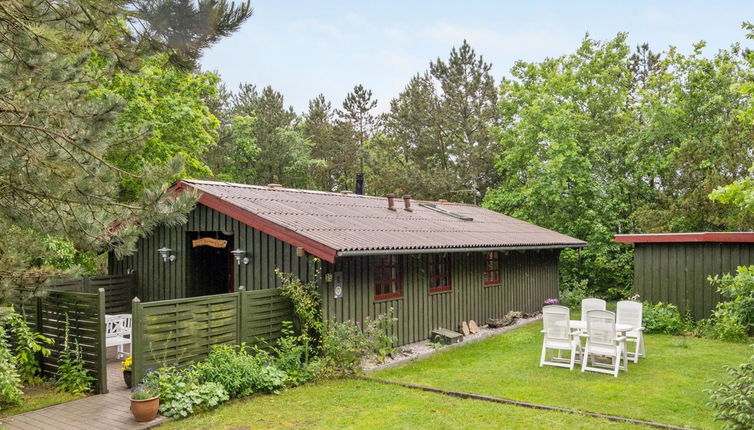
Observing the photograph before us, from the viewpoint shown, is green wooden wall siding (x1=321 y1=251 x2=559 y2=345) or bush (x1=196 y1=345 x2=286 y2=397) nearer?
bush (x1=196 y1=345 x2=286 y2=397)

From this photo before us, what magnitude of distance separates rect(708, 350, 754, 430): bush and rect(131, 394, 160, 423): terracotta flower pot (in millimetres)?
5991

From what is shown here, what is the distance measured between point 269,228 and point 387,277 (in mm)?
2568

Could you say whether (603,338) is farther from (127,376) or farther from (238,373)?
(127,376)

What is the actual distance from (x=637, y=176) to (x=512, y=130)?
224 inches

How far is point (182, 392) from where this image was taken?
6590mm

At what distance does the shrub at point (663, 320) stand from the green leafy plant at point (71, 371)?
36.6ft

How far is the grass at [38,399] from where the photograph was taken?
650 cm

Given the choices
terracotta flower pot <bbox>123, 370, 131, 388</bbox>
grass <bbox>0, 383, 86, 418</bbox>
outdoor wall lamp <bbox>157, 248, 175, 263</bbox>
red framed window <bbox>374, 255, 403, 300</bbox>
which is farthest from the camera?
outdoor wall lamp <bbox>157, 248, 175, 263</bbox>

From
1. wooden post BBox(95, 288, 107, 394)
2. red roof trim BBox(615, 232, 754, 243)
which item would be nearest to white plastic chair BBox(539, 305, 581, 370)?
red roof trim BBox(615, 232, 754, 243)

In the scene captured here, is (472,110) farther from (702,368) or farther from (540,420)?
(540,420)

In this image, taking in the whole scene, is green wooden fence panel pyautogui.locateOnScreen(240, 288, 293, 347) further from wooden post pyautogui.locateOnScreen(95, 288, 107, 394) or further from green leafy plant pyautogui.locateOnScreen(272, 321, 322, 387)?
wooden post pyautogui.locateOnScreen(95, 288, 107, 394)

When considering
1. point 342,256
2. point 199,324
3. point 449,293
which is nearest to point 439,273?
point 449,293

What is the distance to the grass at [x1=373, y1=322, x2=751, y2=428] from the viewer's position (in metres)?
6.69

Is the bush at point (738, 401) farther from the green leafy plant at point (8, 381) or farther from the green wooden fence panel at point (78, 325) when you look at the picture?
the green leafy plant at point (8, 381)
